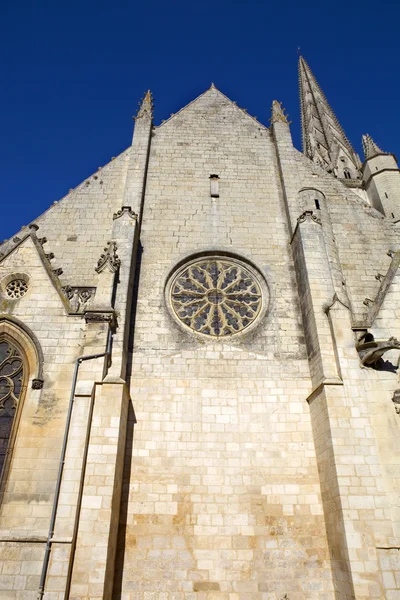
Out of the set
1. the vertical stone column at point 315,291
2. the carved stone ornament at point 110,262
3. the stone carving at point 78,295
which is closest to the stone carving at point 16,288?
the stone carving at point 78,295

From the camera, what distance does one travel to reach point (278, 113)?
14.9 m

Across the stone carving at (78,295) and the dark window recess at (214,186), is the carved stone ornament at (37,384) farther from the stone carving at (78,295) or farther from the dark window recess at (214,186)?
the dark window recess at (214,186)

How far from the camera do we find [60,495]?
6.75m

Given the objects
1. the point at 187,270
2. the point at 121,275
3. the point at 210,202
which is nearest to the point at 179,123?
the point at 210,202

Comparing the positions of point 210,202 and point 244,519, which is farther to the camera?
point 210,202

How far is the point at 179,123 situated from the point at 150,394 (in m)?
9.89

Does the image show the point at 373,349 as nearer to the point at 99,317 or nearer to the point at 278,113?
the point at 99,317

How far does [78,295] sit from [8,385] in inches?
95.2

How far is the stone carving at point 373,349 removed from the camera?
847 cm

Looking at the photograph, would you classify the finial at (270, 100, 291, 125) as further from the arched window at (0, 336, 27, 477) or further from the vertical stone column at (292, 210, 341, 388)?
the arched window at (0, 336, 27, 477)

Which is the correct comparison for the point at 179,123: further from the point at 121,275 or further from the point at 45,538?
the point at 45,538

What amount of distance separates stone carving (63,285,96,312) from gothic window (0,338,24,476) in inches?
60.0

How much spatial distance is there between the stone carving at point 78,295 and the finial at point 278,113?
30.8 feet

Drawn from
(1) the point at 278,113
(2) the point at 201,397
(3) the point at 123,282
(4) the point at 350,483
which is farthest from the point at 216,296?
(1) the point at 278,113
